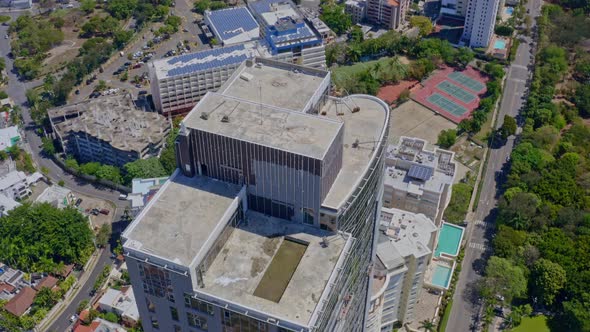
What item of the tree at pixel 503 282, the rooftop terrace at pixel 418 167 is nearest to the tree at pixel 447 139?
Result: the rooftop terrace at pixel 418 167

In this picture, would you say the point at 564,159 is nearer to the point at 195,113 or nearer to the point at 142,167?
the point at 142,167

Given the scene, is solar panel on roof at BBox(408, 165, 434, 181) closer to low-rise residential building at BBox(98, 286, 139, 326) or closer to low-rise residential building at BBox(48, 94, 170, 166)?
low-rise residential building at BBox(98, 286, 139, 326)

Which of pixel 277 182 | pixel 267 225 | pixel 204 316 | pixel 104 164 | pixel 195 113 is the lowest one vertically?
pixel 104 164

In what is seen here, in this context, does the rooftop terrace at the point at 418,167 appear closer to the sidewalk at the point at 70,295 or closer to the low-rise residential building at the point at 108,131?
the low-rise residential building at the point at 108,131

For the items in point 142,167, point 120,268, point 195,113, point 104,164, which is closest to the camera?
point 195,113

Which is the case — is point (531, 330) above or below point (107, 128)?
below

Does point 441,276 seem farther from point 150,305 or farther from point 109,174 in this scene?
point 109,174

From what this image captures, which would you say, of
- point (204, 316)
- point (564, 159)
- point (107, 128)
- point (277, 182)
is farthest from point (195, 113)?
point (564, 159)

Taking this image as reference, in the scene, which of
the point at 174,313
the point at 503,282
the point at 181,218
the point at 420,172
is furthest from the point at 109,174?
the point at 181,218

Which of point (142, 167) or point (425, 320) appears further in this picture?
point (142, 167)

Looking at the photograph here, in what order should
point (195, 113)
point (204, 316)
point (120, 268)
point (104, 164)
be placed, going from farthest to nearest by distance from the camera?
1. point (104, 164)
2. point (120, 268)
3. point (195, 113)
4. point (204, 316)
